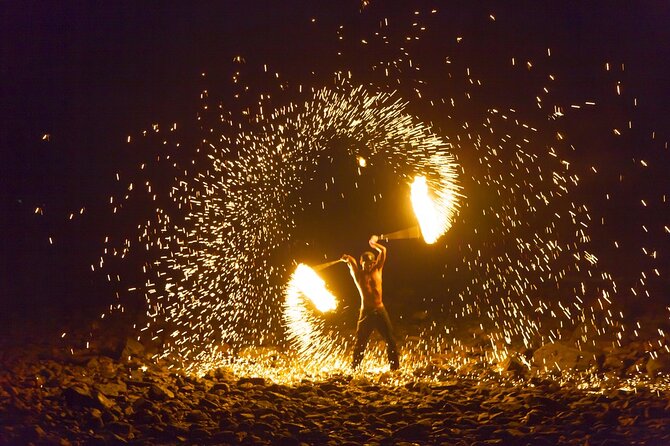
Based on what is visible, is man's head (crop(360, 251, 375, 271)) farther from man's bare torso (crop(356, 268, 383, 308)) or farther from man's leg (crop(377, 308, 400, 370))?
man's leg (crop(377, 308, 400, 370))

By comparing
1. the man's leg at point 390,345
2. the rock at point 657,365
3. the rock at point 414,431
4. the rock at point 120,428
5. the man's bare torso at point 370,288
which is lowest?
the rock at point 657,365

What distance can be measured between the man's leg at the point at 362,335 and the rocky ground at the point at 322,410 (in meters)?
0.61

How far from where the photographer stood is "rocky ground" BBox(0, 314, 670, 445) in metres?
5.02

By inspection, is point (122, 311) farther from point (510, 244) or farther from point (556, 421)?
point (556, 421)

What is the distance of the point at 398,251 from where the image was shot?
39.3 feet

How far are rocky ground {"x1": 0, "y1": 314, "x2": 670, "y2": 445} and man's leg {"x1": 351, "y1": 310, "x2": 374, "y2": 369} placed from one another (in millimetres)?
612

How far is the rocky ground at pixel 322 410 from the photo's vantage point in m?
5.02

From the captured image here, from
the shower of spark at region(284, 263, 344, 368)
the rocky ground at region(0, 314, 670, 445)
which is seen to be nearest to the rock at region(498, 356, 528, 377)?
the rocky ground at region(0, 314, 670, 445)

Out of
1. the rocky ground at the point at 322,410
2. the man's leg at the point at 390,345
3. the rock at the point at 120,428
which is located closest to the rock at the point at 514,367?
the rocky ground at the point at 322,410

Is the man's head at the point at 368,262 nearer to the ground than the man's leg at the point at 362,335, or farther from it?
farther from it

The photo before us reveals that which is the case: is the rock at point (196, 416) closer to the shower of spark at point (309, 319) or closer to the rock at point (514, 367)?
the shower of spark at point (309, 319)

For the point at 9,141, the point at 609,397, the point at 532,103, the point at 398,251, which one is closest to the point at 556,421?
the point at 609,397

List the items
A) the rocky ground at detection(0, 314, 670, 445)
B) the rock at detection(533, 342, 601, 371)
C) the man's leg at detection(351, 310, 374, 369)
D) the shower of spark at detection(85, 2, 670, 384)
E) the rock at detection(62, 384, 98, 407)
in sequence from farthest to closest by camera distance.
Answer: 1. the shower of spark at detection(85, 2, 670, 384)
2. the man's leg at detection(351, 310, 374, 369)
3. the rock at detection(533, 342, 601, 371)
4. the rock at detection(62, 384, 98, 407)
5. the rocky ground at detection(0, 314, 670, 445)

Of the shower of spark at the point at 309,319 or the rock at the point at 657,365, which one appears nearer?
the rock at the point at 657,365
